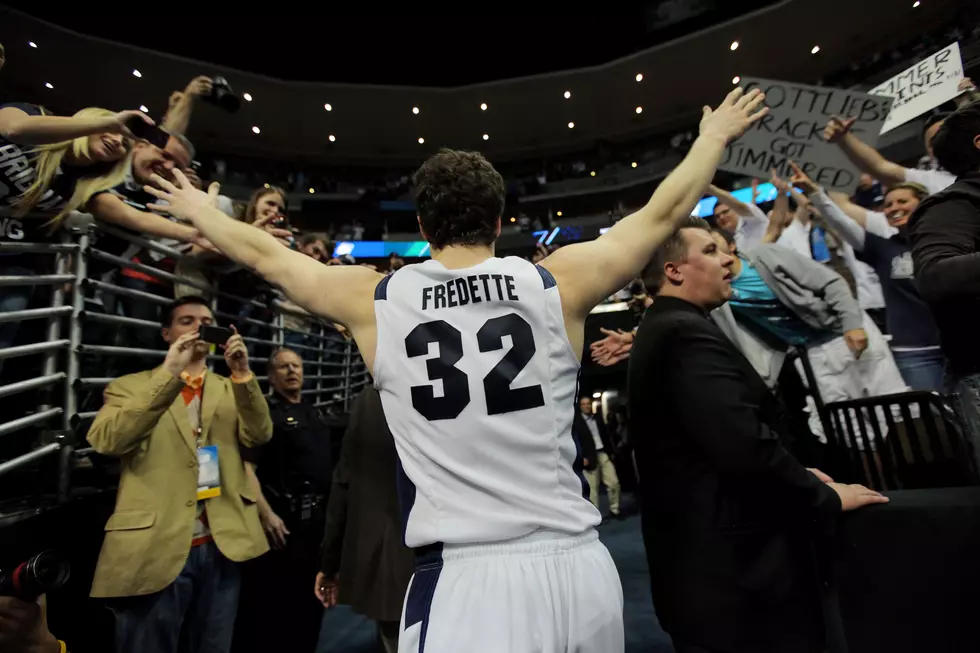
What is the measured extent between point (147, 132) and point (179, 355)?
3.15 ft

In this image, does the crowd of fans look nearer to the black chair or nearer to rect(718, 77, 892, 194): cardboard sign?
rect(718, 77, 892, 194): cardboard sign

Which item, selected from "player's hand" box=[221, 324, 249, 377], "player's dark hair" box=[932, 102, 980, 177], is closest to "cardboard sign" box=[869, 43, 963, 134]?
"player's dark hair" box=[932, 102, 980, 177]

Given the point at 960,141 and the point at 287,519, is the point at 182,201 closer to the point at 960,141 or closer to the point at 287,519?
the point at 287,519

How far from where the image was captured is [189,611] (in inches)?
96.3

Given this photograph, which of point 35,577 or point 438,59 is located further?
point 438,59

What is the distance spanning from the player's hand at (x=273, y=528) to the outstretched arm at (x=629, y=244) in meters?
2.46

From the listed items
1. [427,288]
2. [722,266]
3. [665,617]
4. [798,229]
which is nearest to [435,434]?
[427,288]

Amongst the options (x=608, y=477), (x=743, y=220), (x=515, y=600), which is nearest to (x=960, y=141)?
(x=515, y=600)

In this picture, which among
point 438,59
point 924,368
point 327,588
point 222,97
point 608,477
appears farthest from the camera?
point 438,59

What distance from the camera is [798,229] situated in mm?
4445

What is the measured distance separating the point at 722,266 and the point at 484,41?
1555cm

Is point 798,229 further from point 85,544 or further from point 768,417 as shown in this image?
point 85,544

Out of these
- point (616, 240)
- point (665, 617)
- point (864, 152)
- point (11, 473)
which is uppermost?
point (864, 152)

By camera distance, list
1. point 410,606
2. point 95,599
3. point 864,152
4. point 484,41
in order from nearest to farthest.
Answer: point 410,606 → point 95,599 → point 864,152 → point 484,41
